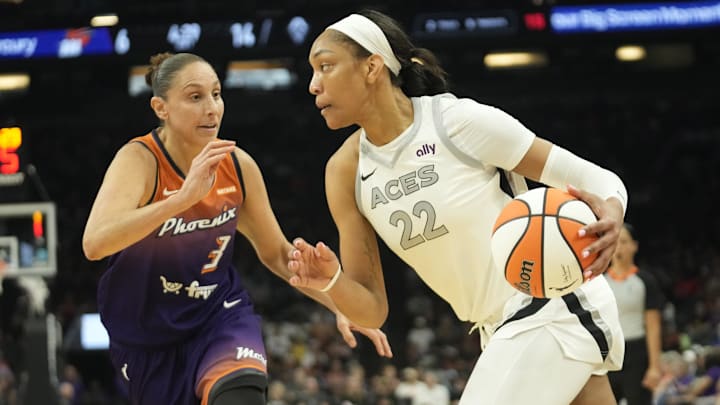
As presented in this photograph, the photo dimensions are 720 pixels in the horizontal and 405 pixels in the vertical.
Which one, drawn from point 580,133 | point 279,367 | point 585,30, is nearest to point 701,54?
point 580,133

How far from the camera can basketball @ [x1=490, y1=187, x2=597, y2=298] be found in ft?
12.4

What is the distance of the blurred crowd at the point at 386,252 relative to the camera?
17.9 metres

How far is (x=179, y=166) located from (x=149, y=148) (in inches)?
5.6

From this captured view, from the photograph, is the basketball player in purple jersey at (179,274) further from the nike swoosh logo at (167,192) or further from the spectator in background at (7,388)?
the spectator in background at (7,388)

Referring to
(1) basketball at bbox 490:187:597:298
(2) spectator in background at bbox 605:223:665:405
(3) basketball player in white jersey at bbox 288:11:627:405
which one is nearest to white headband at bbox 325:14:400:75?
(3) basketball player in white jersey at bbox 288:11:627:405

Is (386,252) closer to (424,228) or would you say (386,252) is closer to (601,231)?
(424,228)

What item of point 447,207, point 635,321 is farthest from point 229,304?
point 635,321

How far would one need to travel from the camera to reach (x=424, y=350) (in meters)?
18.8

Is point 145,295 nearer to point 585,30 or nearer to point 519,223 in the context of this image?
point 519,223

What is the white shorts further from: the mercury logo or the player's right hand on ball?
the mercury logo

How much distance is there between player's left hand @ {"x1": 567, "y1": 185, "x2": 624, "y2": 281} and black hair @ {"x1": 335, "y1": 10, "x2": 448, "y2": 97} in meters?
0.96

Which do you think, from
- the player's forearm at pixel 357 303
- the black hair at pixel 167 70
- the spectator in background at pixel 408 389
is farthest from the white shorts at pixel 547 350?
the spectator in background at pixel 408 389

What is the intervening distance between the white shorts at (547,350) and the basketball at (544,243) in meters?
0.22

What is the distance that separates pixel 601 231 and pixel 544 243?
217 millimetres
